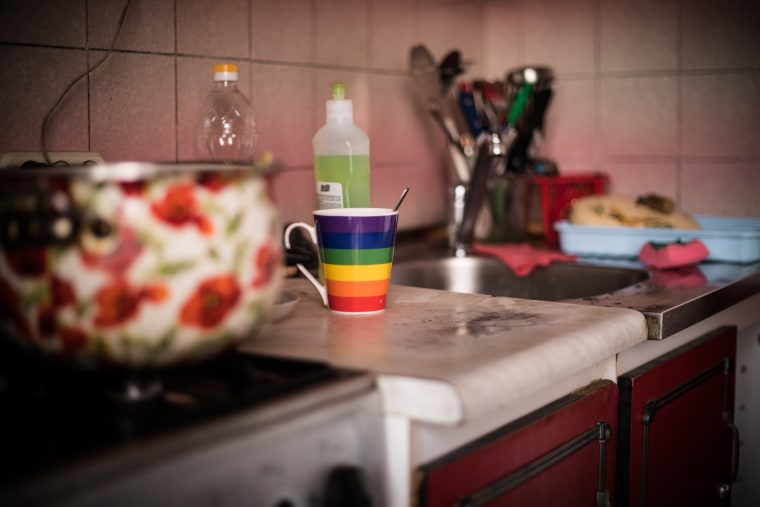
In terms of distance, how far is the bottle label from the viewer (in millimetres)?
1291

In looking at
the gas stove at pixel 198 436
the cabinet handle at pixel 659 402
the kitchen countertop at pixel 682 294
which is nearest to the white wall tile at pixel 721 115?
the kitchen countertop at pixel 682 294

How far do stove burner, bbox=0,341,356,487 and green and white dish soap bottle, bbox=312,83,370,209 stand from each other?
49cm

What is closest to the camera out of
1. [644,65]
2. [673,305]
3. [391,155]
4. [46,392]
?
[46,392]

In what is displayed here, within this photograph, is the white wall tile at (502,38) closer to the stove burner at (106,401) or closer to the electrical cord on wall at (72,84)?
the electrical cord on wall at (72,84)

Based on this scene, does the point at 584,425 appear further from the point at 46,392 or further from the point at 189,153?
the point at 189,153

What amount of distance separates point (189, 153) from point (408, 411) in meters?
0.81

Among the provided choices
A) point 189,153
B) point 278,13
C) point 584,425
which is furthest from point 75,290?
point 278,13

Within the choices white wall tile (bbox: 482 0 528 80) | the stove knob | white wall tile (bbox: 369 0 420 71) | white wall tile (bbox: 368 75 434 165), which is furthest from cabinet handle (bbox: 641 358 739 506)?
white wall tile (bbox: 482 0 528 80)

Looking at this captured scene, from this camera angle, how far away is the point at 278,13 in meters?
1.63

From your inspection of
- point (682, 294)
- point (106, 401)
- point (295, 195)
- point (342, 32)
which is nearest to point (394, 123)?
point (342, 32)

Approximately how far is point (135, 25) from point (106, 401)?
2.63ft

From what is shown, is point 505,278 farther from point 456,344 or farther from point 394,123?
point 456,344

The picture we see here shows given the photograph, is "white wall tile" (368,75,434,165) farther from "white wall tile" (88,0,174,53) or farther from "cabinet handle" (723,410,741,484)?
"cabinet handle" (723,410,741,484)

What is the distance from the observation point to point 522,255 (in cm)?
177
